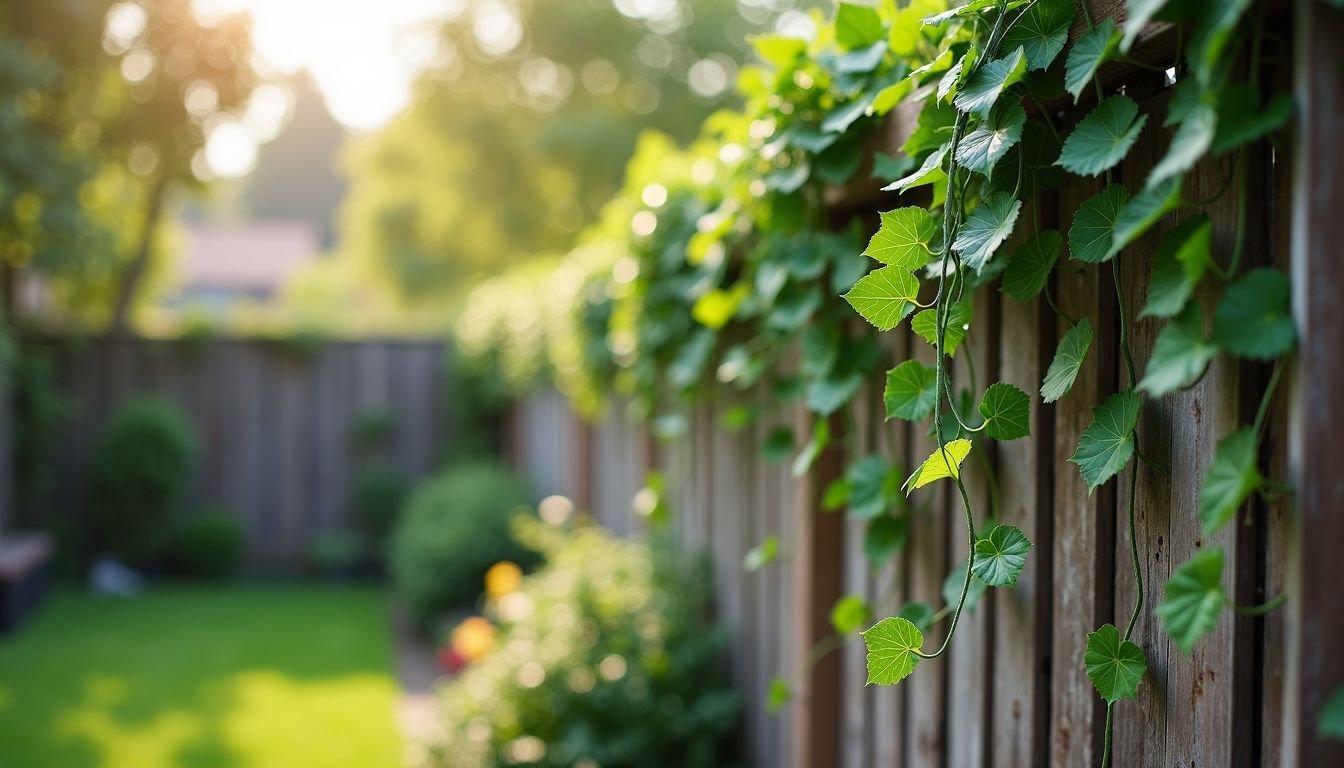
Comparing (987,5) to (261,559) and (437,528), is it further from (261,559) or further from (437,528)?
(261,559)

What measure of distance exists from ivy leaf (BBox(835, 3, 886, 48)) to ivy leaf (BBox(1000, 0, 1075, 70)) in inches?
15.5

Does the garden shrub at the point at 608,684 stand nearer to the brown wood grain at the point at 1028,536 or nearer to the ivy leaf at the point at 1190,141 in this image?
the brown wood grain at the point at 1028,536

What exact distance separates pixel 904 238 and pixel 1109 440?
282 millimetres

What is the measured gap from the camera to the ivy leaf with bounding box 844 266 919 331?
41.4 inches

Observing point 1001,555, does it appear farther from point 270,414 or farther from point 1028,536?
point 270,414

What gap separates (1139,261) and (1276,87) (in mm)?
227

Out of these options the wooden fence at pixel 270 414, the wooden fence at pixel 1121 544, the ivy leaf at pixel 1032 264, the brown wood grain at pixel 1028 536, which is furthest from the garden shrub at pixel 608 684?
the wooden fence at pixel 270 414

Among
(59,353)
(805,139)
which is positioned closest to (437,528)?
(59,353)

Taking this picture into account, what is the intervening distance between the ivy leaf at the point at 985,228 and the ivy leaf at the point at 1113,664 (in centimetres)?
37

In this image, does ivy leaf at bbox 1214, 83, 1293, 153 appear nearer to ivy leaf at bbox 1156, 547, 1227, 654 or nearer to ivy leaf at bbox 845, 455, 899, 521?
ivy leaf at bbox 1156, 547, 1227, 654

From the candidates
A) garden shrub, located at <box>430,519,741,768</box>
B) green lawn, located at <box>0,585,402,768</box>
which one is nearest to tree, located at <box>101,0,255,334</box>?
green lawn, located at <box>0,585,402,768</box>

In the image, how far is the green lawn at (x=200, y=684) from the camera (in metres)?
4.18

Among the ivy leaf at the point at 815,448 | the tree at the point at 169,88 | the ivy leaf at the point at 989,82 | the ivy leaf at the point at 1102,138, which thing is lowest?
the ivy leaf at the point at 815,448

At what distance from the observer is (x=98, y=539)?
307 inches
